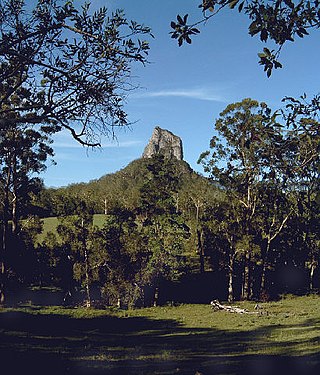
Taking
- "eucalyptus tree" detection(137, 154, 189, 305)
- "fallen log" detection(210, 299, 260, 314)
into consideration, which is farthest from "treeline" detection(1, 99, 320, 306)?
"fallen log" detection(210, 299, 260, 314)

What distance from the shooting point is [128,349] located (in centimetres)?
1825

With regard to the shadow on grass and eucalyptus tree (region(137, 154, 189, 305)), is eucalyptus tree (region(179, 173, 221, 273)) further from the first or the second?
the shadow on grass

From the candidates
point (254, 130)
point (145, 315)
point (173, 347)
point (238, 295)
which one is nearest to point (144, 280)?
point (145, 315)

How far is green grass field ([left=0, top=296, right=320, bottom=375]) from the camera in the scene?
523 inches

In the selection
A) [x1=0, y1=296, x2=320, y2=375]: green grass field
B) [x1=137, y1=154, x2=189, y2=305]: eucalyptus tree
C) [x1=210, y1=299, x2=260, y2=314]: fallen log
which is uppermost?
[x1=137, y1=154, x2=189, y2=305]: eucalyptus tree

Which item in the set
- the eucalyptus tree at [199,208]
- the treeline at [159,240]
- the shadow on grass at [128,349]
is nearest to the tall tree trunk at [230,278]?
the treeline at [159,240]

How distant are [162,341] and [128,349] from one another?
318 cm

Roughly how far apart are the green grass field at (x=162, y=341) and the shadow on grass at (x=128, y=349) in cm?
3

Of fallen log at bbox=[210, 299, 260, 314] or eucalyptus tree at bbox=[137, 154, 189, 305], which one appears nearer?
fallen log at bbox=[210, 299, 260, 314]

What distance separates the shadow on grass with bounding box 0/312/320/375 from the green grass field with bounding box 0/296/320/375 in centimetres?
3

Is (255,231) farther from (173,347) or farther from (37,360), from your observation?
(37,360)

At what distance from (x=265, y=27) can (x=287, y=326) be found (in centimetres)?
2270

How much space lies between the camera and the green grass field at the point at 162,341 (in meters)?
13.3

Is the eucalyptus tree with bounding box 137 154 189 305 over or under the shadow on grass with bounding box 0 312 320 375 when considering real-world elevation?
over
